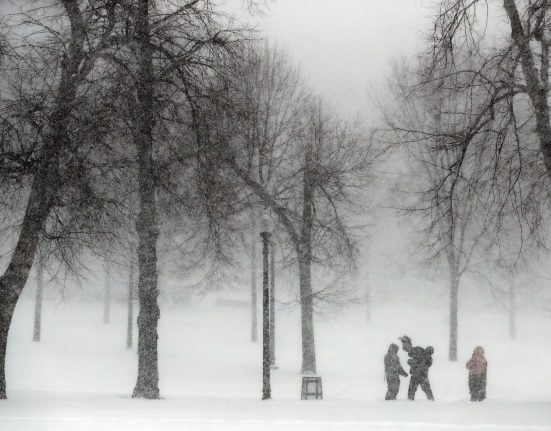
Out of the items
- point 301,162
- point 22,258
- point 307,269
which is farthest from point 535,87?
point 301,162

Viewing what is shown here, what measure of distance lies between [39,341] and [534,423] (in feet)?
76.4

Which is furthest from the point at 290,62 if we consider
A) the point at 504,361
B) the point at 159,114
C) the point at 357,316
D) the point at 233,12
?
the point at 357,316

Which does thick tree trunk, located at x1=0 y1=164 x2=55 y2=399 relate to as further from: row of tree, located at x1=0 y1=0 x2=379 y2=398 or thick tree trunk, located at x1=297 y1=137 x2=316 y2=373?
thick tree trunk, located at x1=297 y1=137 x2=316 y2=373

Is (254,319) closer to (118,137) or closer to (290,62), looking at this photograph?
(290,62)

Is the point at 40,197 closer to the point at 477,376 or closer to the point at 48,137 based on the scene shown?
the point at 48,137

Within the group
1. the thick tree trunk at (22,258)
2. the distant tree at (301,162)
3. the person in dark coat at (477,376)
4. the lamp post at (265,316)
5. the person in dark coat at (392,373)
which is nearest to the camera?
the thick tree trunk at (22,258)

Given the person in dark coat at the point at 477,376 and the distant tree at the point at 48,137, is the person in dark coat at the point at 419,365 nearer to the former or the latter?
the person in dark coat at the point at 477,376

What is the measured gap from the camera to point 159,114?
1238 centimetres

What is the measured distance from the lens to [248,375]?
20266 millimetres

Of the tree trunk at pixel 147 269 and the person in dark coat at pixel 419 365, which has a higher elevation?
the tree trunk at pixel 147 269

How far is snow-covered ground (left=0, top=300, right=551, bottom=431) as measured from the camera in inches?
370

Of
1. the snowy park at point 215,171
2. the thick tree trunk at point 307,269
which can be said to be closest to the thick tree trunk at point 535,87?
the snowy park at point 215,171

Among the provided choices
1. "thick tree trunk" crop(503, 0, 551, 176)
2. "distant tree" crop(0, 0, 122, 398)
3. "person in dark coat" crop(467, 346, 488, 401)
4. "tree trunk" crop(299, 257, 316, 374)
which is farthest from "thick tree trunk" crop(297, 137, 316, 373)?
"thick tree trunk" crop(503, 0, 551, 176)

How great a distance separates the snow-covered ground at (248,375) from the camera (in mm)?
9398
